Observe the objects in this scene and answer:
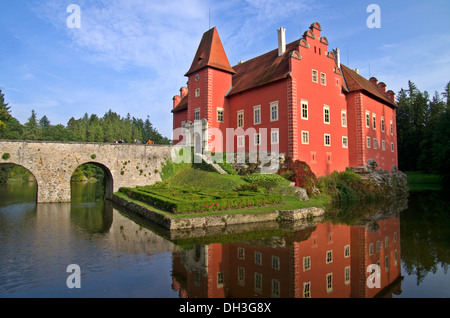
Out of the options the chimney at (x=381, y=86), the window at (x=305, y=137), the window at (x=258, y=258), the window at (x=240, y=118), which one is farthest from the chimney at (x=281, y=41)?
the window at (x=258, y=258)

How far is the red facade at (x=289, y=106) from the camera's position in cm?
2411

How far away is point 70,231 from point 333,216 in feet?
44.4

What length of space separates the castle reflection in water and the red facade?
510 inches

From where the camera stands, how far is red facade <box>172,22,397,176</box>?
79.1 feet

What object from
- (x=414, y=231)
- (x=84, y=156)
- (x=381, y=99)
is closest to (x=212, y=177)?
(x=84, y=156)

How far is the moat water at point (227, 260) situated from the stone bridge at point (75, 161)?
9.24m

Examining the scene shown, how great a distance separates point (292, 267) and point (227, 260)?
1.95 meters

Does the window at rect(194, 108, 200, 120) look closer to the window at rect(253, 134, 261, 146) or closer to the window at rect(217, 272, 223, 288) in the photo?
the window at rect(253, 134, 261, 146)

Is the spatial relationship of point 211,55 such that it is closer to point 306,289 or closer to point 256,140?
point 256,140

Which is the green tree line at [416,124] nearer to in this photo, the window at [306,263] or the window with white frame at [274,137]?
the window with white frame at [274,137]

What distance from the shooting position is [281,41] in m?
26.9

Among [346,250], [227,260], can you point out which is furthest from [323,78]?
[227,260]

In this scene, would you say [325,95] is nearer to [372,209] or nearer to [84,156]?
[372,209]

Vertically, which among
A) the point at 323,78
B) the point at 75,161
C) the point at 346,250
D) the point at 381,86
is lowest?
the point at 346,250
